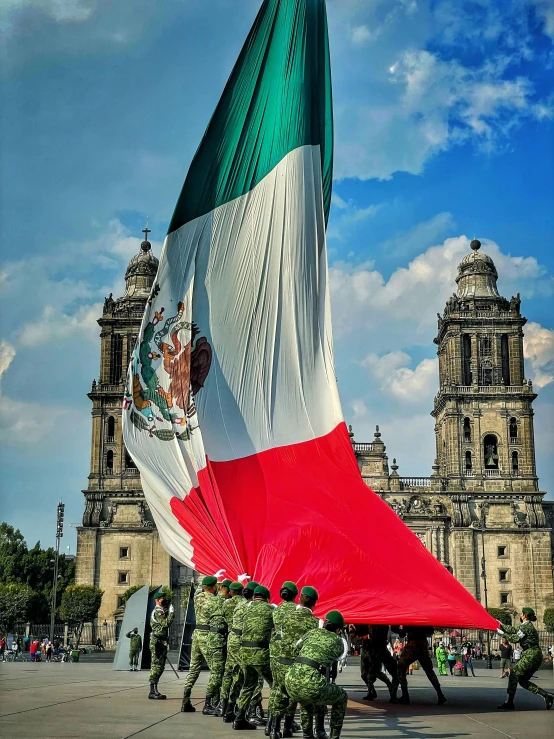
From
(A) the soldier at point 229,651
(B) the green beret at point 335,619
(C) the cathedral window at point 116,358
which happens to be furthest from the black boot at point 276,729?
(C) the cathedral window at point 116,358

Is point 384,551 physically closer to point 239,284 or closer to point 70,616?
point 239,284

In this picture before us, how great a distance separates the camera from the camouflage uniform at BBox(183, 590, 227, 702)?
44.7 ft

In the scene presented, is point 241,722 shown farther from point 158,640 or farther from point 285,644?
point 158,640

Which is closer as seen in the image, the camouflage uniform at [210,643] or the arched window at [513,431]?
the camouflage uniform at [210,643]

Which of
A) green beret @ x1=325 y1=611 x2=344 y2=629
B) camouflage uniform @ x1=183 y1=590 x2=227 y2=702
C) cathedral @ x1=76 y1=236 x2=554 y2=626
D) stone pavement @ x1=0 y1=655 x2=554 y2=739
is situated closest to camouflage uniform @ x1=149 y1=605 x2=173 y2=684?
stone pavement @ x1=0 y1=655 x2=554 y2=739

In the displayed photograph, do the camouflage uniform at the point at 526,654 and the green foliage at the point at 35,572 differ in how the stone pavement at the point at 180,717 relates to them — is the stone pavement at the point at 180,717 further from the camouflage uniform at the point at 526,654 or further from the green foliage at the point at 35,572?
the green foliage at the point at 35,572

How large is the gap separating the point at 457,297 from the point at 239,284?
59.0m

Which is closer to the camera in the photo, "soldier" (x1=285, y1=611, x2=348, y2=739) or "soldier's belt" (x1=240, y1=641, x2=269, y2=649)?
"soldier" (x1=285, y1=611, x2=348, y2=739)

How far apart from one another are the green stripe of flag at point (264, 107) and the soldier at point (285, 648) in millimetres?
10588

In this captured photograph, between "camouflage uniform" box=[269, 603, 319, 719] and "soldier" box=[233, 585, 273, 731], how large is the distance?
794mm

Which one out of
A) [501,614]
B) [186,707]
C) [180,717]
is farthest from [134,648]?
[501,614]

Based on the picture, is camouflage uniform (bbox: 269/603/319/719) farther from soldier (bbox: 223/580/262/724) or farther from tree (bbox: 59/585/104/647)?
tree (bbox: 59/585/104/647)

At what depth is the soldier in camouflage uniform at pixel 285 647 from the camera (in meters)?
11.0

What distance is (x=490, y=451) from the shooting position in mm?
73125
